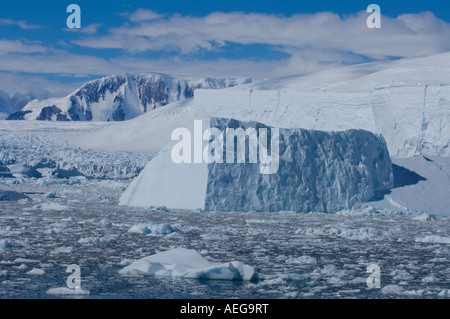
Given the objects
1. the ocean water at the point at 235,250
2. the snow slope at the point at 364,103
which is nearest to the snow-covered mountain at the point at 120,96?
the snow slope at the point at 364,103

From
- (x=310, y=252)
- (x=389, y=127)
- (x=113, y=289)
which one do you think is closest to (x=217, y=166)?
(x=310, y=252)

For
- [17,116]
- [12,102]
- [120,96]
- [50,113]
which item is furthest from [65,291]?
[12,102]

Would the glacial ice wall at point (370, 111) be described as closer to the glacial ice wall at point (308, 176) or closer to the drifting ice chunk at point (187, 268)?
the glacial ice wall at point (308, 176)

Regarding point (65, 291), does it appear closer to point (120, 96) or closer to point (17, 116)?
point (17, 116)
